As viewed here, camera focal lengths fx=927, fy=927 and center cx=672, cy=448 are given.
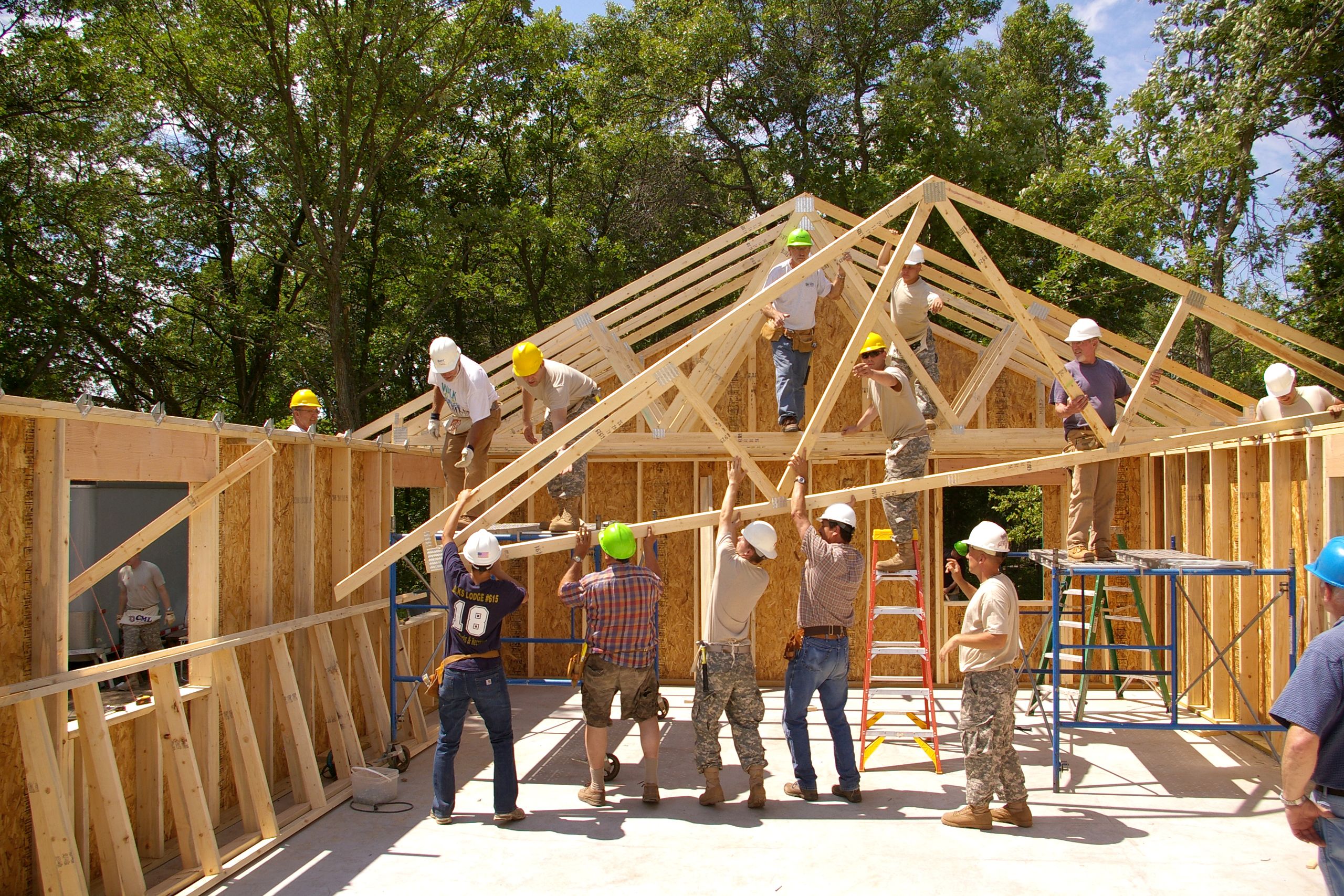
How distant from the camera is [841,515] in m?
6.13

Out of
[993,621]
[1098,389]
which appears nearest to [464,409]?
[993,621]

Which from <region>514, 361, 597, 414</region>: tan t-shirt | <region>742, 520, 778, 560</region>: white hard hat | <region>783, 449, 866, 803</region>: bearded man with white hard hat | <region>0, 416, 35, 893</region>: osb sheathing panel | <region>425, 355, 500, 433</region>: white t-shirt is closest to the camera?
<region>0, 416, 35, 893</region>: osb sheathing panel

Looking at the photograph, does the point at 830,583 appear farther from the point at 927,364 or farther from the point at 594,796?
the point at 927,364

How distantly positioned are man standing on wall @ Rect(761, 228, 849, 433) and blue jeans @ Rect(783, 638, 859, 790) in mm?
2888

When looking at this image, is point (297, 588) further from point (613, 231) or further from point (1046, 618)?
point (613, 231)

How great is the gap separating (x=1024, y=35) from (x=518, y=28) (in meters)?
12.5

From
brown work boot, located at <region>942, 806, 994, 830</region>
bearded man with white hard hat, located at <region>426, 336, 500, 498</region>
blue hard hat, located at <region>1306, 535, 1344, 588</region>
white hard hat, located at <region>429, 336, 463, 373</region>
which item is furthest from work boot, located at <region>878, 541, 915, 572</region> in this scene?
blue hard hat, located at <region>1306, 535, 1344, 588</region>

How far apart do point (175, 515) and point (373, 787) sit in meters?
2.25

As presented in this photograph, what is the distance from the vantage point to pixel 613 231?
19672 millimetres

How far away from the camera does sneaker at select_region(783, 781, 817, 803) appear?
6.31m

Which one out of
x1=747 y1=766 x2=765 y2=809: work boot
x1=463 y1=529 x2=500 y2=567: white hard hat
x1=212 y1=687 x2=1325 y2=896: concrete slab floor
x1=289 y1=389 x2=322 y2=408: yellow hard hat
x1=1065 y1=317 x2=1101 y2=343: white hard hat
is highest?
x1=1065 y1=317 x2=1101 y2=343: white hard hat

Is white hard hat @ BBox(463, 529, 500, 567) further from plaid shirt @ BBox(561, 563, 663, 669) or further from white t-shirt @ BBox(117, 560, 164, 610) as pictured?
white t-shirt @ BBox(117, 560, 164, 610)

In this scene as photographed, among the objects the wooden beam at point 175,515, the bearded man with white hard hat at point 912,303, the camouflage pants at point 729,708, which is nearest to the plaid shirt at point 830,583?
the camouflage pants at point 729,708

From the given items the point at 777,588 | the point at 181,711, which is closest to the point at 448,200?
the point at 777,588
